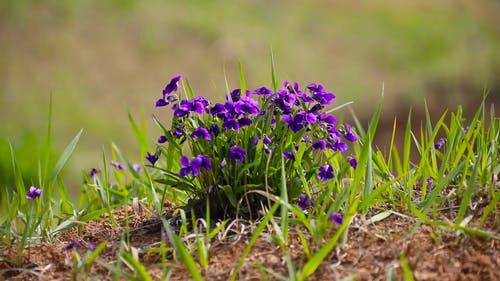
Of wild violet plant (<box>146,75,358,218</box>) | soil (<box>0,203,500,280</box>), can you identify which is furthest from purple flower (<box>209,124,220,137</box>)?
soil (<box>0,203,500,280</box>)

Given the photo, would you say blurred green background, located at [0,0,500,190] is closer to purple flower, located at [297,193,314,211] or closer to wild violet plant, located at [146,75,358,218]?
wild violet plant, located at [146,75,358,218]

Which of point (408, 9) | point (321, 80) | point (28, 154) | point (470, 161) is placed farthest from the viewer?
point (408, 9)

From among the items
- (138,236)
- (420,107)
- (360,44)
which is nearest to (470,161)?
(138,236)

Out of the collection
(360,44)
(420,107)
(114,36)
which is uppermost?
(114,36)

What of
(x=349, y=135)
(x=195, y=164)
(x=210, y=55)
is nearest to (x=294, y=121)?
(x=349, y=135)

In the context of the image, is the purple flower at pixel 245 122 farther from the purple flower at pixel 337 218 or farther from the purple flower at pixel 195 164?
the purple flower at pixel 337 218

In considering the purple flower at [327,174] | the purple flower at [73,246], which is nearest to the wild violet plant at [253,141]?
the purple flower at [327,174]

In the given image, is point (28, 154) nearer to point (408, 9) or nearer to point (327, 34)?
point (327, 34)
